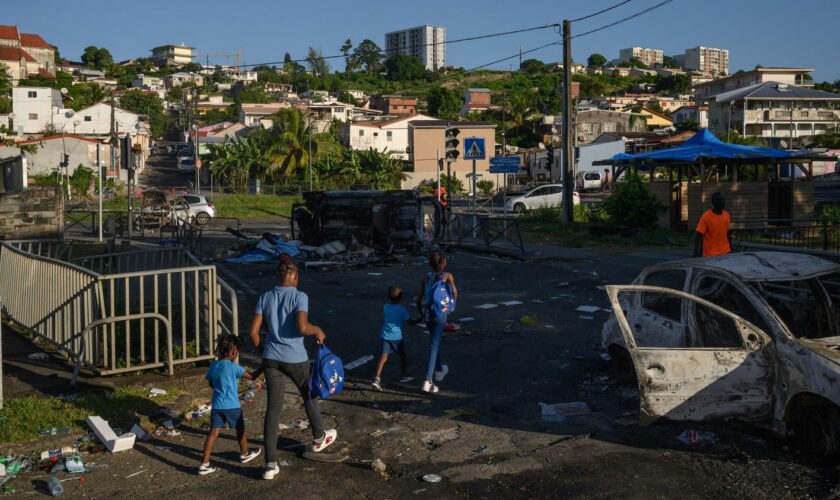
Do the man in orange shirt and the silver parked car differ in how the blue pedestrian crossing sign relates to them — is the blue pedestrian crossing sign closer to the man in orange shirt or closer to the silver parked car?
the man in orange shirt

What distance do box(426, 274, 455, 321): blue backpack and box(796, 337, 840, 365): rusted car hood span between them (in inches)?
131

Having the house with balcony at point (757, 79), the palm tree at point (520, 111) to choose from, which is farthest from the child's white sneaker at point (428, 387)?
the house with balcony at point (757, 79)

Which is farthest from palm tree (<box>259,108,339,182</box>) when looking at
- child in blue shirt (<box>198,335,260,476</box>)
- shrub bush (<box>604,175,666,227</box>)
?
child in blue shirt (<box>198,335,260,476</box>)

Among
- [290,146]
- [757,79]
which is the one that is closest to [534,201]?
[290,146]

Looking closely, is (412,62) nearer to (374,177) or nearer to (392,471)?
(374,177)

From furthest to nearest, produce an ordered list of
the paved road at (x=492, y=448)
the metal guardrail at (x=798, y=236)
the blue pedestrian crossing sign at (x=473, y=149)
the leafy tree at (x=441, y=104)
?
→ 1. the leafy tree at (x=441, y=104)
2. the blue pedestrian crossing sign at (x=473, y=149)
3. the metal guardrail at (x=798, y=236)
4. the paved road at (x=492, y=448)

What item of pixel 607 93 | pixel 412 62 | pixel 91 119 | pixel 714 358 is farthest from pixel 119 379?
pixel 412 62

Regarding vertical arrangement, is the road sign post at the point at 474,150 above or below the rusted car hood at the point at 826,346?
above

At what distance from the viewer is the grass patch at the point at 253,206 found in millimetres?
42062

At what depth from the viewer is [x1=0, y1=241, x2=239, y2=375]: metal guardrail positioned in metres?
8.34

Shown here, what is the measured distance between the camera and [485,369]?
9.10 meters

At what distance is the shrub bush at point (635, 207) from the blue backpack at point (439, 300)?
53.3ft

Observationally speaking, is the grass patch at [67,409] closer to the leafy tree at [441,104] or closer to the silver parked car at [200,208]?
the silver parked car at [200,208]

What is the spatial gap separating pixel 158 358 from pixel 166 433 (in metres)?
1.53
